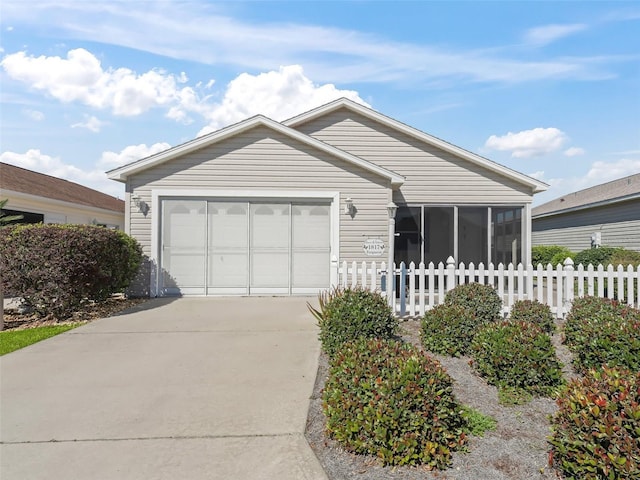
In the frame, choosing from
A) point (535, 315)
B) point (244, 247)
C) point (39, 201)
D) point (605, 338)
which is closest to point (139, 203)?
point (244, 247)

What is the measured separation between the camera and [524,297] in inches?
297

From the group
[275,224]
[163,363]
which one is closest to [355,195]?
[275,224]

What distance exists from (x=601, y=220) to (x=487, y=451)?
1853 cm

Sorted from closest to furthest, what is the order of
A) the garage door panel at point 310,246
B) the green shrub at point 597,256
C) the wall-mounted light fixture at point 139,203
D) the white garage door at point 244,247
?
the wall-mounted light fixture at point 139,203
the white garage door at point 244,247
the garage door panel at point 310,246
the green shrub at point 597,256

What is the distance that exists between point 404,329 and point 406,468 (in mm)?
4327

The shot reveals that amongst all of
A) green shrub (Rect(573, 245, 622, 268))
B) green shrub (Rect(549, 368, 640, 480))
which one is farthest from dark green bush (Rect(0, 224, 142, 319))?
green shrub (Rect(573, 245, 622, 268))

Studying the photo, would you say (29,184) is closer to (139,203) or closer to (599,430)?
(139,203)

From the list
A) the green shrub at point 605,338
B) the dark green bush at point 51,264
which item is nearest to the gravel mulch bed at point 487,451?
the green shrub at point 605,338

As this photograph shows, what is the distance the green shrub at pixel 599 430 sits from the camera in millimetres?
2201

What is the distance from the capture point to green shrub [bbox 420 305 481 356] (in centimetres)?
520

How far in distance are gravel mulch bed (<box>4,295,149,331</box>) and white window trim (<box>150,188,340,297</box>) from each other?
114cm

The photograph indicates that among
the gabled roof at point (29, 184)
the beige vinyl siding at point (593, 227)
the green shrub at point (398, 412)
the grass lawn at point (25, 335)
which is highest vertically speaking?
the gabled roof at point (29, 184)

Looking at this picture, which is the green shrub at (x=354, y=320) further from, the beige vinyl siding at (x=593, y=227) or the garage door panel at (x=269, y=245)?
the beige vinyl siding at (x=593, y=227)

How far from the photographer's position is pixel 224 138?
33.5 feet
